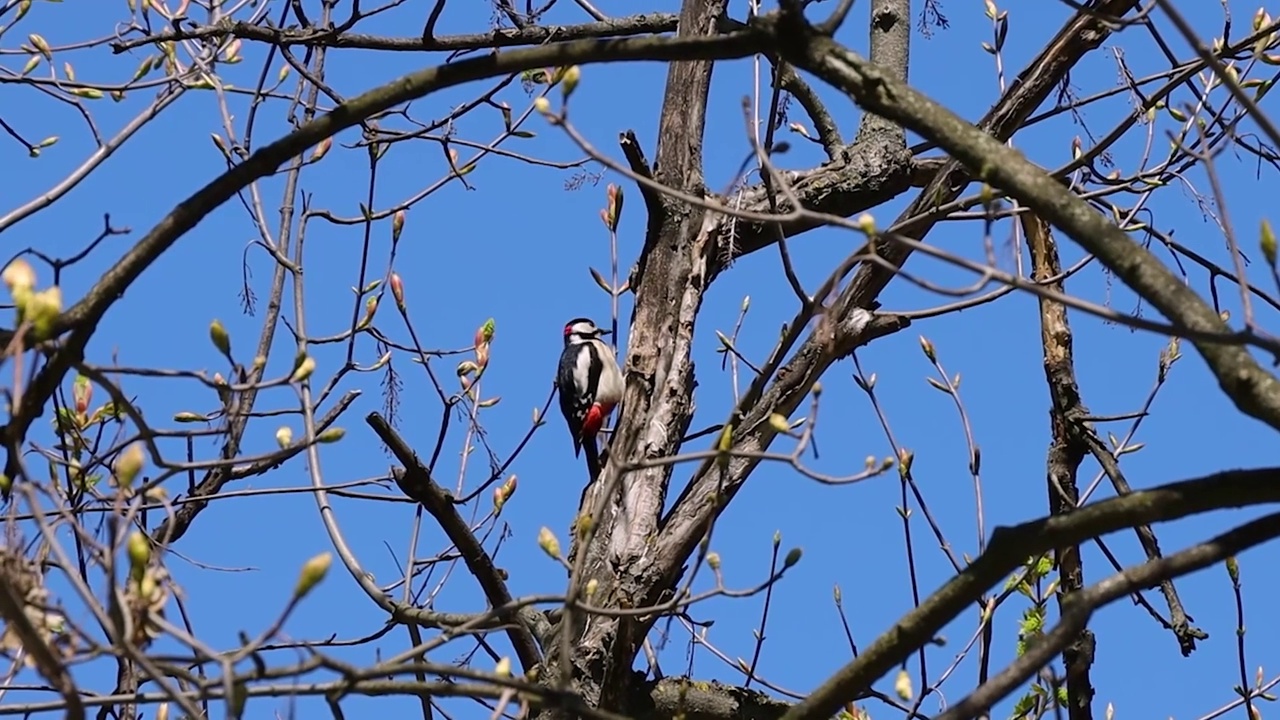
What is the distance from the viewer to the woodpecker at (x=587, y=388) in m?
7.80

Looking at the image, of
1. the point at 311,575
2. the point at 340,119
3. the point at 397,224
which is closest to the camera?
the point at 311,575

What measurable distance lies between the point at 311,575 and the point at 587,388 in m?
6.56

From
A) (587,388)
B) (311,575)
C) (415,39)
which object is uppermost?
(587,388)

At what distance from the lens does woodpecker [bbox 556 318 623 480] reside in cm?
780

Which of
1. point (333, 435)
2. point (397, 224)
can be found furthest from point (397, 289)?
point (333, 435)

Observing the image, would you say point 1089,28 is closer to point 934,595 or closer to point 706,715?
point 706,715

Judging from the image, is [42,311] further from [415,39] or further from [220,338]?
[415,39]

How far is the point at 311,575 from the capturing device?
5.95 ft

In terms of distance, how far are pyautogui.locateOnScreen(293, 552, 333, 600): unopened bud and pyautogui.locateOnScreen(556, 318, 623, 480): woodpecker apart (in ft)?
19.0

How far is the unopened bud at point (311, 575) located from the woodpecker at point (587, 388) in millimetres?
5783

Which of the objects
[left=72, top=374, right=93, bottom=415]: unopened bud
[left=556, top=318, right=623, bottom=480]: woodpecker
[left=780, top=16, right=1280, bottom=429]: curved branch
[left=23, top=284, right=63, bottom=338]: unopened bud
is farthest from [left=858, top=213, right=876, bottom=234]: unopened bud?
[left=556, top=318, right=623, bottom=480]: woodpecker

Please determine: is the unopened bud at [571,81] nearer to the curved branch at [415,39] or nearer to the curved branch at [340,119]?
the curved branch at [340,119]

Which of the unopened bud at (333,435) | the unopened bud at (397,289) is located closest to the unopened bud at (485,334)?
the unopened bud at (397,289)

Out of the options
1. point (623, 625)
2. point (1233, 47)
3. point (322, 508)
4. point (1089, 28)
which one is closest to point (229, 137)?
point (322, 508)
